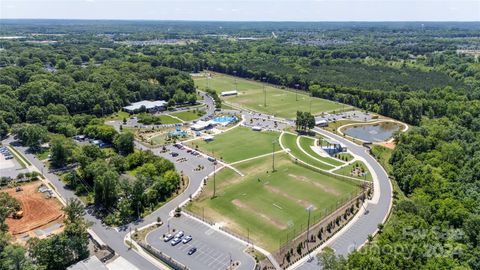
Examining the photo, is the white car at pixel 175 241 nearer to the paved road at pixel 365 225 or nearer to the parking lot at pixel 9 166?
the paved road at pixel 365 225

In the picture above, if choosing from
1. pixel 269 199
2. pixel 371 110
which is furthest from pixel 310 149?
pixel 371 110

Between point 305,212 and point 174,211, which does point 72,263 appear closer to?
point 174,211

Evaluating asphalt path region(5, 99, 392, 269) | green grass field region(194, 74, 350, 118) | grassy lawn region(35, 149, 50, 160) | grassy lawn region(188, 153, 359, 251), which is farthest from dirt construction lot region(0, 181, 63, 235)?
green grass field region(194, 74, 350, 118)

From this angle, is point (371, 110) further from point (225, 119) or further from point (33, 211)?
point (33, 211)

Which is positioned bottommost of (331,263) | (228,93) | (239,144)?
(239,144)

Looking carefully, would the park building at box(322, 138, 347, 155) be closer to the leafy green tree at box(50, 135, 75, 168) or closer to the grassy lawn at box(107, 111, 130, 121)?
the leafy green tree at box(50, 135, 75, 168)

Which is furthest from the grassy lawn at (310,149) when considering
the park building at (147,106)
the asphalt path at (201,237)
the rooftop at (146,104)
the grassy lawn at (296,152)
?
the rooftop at (146,104)
